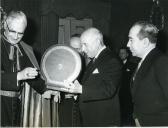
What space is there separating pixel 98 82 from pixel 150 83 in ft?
1.91

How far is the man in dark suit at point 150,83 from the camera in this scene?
305 cm

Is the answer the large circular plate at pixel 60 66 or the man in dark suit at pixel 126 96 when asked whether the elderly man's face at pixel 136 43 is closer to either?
the large circular plate at pixel 60 66

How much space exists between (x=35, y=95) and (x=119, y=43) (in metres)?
5.99

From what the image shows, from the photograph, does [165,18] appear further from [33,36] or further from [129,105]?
[33,36]

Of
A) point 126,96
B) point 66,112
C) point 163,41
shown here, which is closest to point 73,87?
point 66,112

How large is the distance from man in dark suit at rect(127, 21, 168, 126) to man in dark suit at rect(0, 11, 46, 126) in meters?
1.07

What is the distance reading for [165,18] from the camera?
8.96 metres

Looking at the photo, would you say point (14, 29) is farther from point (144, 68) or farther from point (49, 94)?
point (144, 68)

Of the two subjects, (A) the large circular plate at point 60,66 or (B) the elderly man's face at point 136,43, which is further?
(A) the large circular plate at point 60,66

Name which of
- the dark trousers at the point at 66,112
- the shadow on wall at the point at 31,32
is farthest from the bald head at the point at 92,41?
the shadow on wall at the point at 31,32

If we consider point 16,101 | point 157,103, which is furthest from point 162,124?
point 16,101

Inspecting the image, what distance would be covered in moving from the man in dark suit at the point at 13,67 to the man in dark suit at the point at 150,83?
3.49 feet

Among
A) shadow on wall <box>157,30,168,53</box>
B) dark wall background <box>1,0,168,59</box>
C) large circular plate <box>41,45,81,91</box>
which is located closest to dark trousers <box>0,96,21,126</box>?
large circular plate <box>41,45,81,91</box>

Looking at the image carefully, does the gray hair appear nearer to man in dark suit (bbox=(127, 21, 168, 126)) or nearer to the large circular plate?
man in dark suit (bbox=(127, 21, 168, 126))
